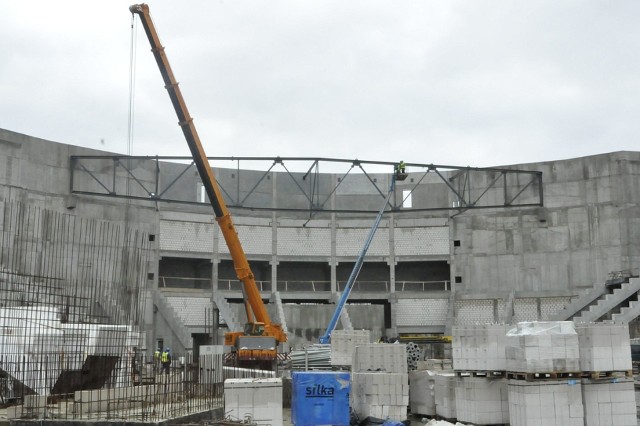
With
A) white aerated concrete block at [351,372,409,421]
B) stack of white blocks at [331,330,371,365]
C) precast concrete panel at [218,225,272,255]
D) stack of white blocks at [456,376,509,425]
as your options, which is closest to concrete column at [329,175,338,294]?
precast concrete panel at [218,225,272,255]

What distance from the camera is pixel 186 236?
1692 inches

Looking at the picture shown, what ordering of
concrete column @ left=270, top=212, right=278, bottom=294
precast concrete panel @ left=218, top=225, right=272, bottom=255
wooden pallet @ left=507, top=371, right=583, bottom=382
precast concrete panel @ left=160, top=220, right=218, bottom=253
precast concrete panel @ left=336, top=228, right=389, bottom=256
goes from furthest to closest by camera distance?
precast concrete panel @ left=336, top=228, right=389, bottom=256, precast concrete panel @ left=218, top=225, right=272, bottom=255, concrete column @ left=270, top=212, right=278, bottom=294, precast concrete panel @ left=160, top=220, right=218, bottom=253, wooden pallet @ left=507, top=371, right=583, bottom=382

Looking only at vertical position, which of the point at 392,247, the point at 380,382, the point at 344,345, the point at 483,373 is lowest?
the point at 380,382

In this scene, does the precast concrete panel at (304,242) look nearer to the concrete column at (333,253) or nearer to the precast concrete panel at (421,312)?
the concrete column at (333,253)

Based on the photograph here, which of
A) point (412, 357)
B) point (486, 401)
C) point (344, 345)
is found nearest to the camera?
point (486, 401)

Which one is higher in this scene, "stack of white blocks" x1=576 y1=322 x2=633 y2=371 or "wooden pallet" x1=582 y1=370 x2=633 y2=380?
"stack of white blocks" x1=576 y1=322 x2=633 y2=371

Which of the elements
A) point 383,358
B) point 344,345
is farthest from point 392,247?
point 383,358

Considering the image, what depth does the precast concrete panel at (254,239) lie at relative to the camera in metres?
44.6

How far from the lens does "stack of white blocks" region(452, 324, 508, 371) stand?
50.2 feet

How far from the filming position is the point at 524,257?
141 feet

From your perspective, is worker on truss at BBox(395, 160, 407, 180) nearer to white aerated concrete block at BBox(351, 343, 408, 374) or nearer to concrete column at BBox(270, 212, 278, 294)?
concrete column at BBox(270, 212, 278, 294)

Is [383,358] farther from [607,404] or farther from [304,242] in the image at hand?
[304,242]

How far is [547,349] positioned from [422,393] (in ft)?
13.6

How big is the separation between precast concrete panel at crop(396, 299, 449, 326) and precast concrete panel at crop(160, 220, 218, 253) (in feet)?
40.0
